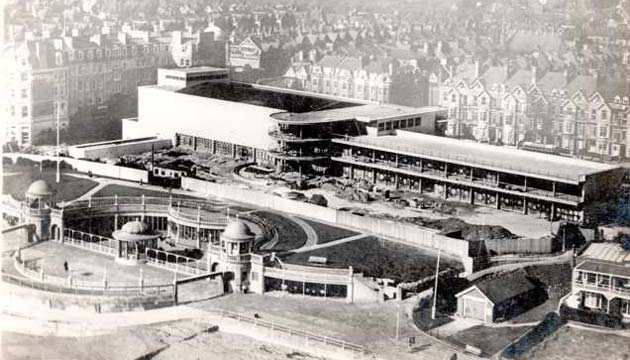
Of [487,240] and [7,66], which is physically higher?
[7,66]

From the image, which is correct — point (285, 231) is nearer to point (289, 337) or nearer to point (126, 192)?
point (289, 337)

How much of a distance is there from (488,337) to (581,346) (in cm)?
185

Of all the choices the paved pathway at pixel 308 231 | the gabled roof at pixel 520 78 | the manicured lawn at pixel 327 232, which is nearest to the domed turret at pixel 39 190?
the paved pathway at pixel 308 231

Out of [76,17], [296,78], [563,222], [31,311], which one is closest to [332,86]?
[296,78]

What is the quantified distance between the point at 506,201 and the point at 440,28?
10.2 meters

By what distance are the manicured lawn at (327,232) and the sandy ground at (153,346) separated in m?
5.28

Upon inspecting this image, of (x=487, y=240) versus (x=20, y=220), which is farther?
(x=20, y=220)

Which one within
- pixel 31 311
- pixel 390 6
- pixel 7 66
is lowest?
pixel 31 311

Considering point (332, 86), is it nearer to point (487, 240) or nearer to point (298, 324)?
point (487, 240)

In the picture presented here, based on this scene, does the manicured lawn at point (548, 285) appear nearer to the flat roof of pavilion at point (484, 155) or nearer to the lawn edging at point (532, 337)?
the lawn edging at point (532, 337)

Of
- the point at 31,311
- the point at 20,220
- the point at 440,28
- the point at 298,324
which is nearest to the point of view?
the point at 298,324

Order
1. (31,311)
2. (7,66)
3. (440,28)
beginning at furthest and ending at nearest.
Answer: (440,28)
(7,66)
(31,311)

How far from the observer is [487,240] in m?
25.8

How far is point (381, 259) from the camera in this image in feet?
82.6
